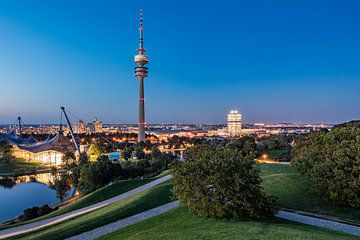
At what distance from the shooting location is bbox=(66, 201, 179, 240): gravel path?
13.6 metres

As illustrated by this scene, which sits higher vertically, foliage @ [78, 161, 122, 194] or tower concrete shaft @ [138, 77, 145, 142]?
tower concrete shaft @ [138, 77, 145, 142]

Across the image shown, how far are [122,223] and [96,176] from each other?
21.3 m

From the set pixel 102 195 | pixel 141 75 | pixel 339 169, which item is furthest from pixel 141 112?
pixel 339 169

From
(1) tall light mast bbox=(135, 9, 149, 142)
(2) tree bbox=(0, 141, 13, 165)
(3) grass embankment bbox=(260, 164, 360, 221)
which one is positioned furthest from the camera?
(1) tall light mast bbox=(135, 9, 149, 142)

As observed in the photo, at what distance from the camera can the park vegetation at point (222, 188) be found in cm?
1298

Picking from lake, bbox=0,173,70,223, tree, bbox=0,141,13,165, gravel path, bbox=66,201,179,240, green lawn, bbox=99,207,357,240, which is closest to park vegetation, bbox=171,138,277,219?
green lawn, bbox=99,207,357,240

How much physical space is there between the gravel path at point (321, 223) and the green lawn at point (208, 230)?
1713mm

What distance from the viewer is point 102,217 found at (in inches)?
645

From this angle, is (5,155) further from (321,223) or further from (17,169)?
(321,223)

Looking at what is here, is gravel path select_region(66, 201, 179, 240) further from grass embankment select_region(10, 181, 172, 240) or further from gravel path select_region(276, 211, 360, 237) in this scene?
gravel path select_region(276, 211, 360, 237)

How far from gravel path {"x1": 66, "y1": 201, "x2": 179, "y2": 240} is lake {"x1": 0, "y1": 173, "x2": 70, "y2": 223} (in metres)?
16.4

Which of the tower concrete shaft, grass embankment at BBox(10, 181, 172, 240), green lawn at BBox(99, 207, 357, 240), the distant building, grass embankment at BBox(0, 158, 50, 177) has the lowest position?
grass embankment at BBox(0, 158, 50, 177)

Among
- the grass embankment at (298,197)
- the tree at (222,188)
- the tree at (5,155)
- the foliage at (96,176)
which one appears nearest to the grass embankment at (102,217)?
the tree at (222,188)

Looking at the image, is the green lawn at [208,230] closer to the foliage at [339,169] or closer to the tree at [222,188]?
the tree at [222,188]
